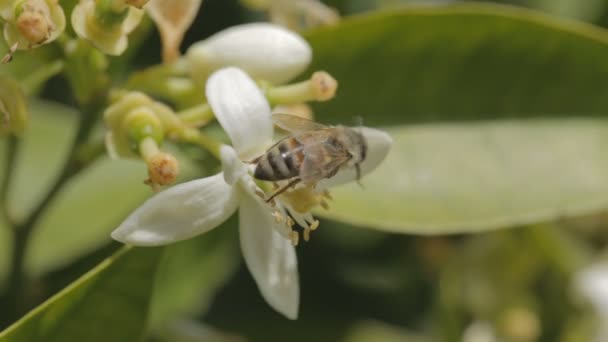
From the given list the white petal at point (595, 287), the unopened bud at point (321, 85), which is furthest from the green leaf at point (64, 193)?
the white petal at point (595, 287)

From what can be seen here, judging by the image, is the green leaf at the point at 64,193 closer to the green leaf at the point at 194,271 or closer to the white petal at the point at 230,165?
the green leaf at the point at 194,271

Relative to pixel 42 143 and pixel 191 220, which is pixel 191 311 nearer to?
pixel 42 143

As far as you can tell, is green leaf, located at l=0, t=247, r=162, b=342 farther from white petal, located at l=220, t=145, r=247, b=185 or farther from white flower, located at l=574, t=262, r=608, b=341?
white flower, located at l=574, t=262, r=608, b=341

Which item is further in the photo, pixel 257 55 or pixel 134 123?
pixel 257 55

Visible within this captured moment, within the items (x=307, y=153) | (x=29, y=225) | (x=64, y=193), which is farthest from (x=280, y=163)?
(x=64, y=193)

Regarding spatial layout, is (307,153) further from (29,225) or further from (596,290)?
(596,290)

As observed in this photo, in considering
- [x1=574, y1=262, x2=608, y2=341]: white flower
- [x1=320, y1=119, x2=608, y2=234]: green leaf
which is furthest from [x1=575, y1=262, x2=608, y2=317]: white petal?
[x1=320, y1=119, x2=608, y2=234]: green leaf
